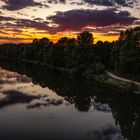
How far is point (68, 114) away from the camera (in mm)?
41719

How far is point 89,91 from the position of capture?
61.1 meters

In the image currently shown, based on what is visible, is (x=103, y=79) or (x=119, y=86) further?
(x=103, y=79)

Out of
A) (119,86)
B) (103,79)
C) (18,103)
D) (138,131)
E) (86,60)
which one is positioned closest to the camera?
(138,131)

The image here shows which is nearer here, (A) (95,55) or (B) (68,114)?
(B) (68,114)

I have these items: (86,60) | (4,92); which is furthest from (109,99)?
(86,60)

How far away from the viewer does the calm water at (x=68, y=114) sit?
32453 mm

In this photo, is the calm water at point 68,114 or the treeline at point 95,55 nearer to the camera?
the calm water at point 68,114

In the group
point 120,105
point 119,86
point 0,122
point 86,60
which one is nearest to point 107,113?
point 120,105

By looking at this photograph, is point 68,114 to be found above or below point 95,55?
below

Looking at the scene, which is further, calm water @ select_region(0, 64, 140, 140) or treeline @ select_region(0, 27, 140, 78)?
treeline @ select_region(0, 27, 140, 78)

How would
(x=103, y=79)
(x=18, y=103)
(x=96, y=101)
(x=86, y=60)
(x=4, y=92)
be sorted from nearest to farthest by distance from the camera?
1. (x=18, y=103)
2. (x=96, y=101)
3. (x=4, y=92)
4. (x=103, y=79)
5. (x=86, y=60)

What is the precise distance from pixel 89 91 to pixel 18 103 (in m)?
17.9

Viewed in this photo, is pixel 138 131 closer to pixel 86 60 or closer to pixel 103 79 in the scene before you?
pixel 103 79

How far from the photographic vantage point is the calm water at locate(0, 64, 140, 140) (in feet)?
106
